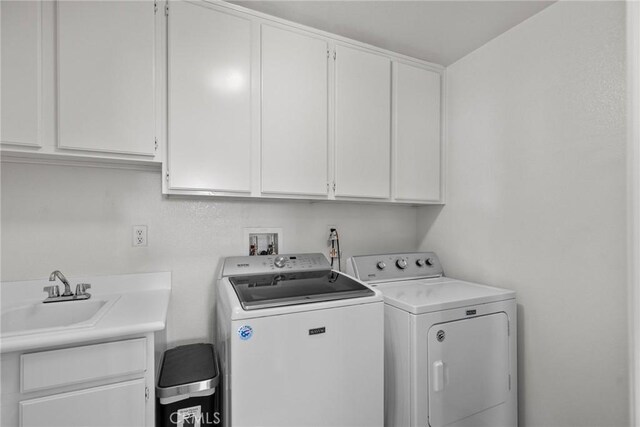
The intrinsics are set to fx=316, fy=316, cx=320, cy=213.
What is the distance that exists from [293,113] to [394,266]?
1.19m

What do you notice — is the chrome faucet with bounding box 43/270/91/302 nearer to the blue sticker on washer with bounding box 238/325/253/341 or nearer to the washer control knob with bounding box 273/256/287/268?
the blue sticker on washer with bounding box 238/325/253/341

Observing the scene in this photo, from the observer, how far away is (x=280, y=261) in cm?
192

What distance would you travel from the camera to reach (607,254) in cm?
144

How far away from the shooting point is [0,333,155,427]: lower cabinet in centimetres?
107

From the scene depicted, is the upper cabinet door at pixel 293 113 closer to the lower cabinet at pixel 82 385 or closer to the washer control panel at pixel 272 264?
the washer control panel at pixel 272 264

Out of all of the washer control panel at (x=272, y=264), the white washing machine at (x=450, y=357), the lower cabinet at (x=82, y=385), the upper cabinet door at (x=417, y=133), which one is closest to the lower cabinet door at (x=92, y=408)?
the lower cabinet at (x=82, y=385)

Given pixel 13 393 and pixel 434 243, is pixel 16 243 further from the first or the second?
pixel 434 243

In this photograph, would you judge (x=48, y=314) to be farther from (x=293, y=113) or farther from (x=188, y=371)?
(x=293, y=113)

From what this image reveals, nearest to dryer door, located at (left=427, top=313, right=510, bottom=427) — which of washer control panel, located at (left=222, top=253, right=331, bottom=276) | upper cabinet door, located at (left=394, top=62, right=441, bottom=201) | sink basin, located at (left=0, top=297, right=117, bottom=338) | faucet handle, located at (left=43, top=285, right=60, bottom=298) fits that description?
washer control panel, located at (left=222, top=253, right=331, bottom=276)

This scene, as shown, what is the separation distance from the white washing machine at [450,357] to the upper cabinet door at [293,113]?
0.83 m

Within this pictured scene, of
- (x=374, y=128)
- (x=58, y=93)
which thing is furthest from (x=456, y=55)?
(x=58, y=93)

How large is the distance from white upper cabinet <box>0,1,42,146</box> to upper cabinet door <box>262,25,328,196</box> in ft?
3.14

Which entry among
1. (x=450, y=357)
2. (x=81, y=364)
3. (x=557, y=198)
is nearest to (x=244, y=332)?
(x=81, y=364)

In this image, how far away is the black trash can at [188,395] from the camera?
1.35 metres
